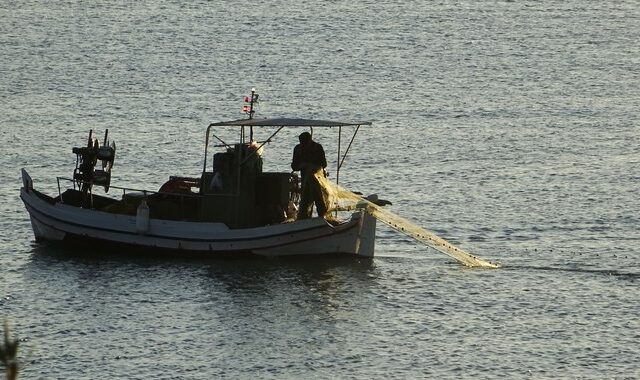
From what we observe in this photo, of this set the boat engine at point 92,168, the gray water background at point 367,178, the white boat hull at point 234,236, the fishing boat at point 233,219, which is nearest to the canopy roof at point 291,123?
the fishing boat at point 233,219

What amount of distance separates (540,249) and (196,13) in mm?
58669

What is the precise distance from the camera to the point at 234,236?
1342 inches

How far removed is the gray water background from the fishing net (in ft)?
1.56

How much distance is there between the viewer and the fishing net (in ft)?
110

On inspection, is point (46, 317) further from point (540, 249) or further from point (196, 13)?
point (196, 13)

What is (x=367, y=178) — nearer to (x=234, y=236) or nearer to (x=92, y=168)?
(x=92, y=168)

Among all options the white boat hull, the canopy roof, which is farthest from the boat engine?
the canopy roof

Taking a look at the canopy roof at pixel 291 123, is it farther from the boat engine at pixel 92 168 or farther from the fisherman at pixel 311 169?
the boat engine at pixel 92 168

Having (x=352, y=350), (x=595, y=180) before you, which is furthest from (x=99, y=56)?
(x=352, y=350)

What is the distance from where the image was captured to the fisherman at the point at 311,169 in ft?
111

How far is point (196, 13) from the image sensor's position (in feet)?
305

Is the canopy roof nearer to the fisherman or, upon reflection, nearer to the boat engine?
the fisherman

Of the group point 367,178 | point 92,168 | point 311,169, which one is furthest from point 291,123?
point 367,178

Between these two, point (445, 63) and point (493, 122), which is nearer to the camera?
point (493, 122)
